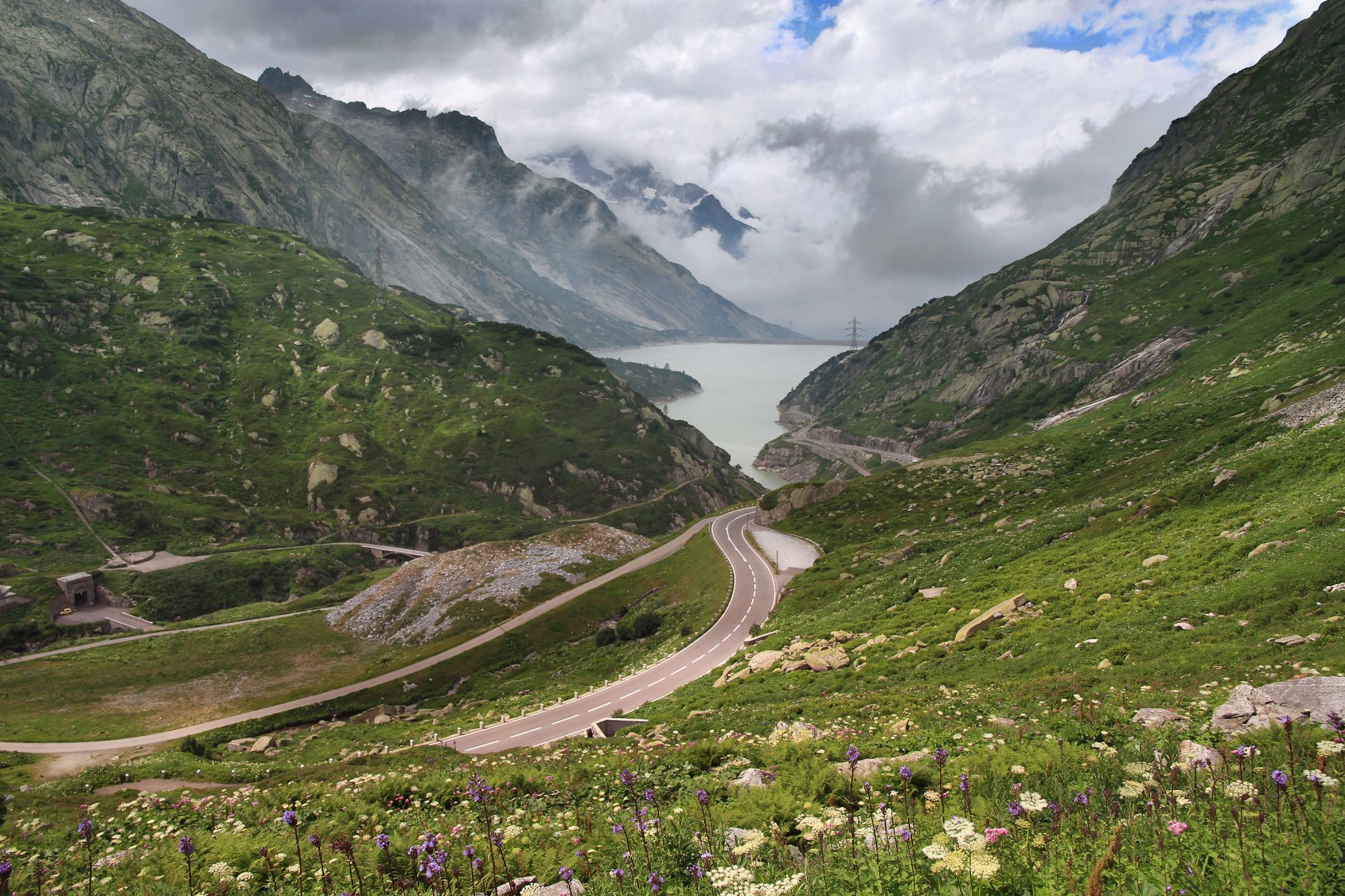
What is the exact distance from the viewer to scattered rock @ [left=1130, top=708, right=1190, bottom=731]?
13.4m

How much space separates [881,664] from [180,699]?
5713cm

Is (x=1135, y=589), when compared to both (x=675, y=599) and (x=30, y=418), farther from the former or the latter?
(x=30, y=418)

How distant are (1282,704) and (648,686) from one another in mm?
32650

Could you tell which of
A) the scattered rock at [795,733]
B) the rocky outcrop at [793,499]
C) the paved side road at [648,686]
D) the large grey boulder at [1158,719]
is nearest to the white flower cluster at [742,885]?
the large grey boulder at [1158,719]

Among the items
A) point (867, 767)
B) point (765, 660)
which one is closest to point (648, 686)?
point (765, 660)

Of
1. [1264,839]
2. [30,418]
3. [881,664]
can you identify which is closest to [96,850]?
[1264,839]

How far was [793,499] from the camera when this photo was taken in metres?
85.6

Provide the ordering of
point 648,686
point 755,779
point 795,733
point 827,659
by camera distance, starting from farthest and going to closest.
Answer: point 648,686 → point 827,659 → point 795,733 → point 755,779

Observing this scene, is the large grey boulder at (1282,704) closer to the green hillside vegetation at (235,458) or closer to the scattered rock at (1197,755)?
the scattered rock at (1197,755)

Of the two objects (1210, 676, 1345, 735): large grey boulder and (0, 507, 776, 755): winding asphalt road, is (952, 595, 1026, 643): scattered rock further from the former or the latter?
(0, 507, 776, 755): winding asphalt road

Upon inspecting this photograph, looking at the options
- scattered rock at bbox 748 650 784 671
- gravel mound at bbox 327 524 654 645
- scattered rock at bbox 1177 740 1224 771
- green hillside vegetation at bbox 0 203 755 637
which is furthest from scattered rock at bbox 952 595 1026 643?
green hillside vegetation at bbox 0 203 755 637

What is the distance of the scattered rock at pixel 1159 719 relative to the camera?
1344 centimetres

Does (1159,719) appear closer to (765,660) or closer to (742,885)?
(742,885)

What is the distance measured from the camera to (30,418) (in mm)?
153250
